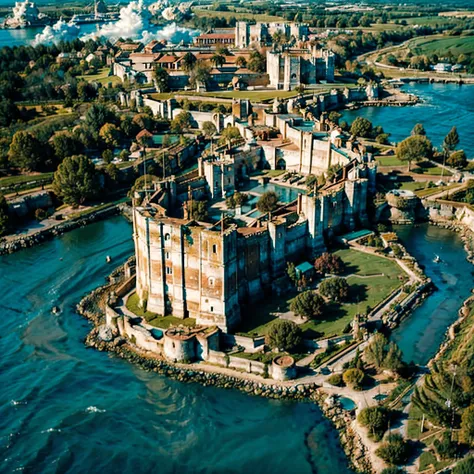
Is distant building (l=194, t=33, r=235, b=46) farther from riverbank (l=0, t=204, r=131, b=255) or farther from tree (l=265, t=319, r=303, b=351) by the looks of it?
tree (l=265, t=319, r=303, b=351)

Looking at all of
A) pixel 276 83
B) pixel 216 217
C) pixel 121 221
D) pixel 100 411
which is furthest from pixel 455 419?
pixel 276 83

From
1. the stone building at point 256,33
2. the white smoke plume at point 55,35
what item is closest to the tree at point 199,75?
the stone building at point 256,33

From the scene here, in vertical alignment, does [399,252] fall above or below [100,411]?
above

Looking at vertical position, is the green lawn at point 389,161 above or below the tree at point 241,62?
below

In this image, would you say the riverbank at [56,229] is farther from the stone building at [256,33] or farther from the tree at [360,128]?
the stone building at [256,33]

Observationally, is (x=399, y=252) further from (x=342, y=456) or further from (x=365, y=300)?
(x=342, y=456)

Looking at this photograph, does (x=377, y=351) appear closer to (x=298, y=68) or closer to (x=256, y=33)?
(x=298, y=68)

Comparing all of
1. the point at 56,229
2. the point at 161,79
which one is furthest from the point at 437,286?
the point at 161,79
